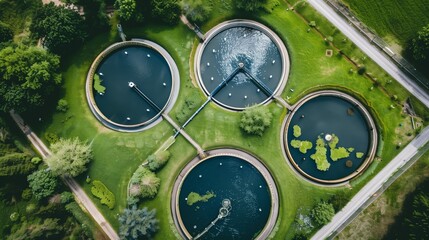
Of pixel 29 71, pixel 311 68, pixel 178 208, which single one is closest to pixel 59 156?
pixel 29 71

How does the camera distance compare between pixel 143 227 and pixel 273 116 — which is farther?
pixel 273 116

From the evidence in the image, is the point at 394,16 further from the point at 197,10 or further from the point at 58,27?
the point at 58,27

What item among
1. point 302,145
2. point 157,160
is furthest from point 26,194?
point 302,145

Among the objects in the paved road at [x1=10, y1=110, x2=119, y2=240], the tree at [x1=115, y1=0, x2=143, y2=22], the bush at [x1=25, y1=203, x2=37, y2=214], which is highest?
the tree at [x1=115, y1=0, x2=143, y2=22]

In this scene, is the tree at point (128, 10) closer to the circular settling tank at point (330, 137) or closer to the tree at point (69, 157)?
the tree at point (69, 157)

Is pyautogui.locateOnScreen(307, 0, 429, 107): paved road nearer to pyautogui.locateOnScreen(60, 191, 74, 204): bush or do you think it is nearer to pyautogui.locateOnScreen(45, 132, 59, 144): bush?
pyautogui.locateOnScreen(45, 132, 59, 144): bush

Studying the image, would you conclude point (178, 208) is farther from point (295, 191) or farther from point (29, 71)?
point (29, 71)

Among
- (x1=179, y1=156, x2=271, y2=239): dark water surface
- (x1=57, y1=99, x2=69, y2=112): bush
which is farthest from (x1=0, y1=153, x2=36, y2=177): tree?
(x1=179, y1=156, x2=271, y2=239): dark water surface
